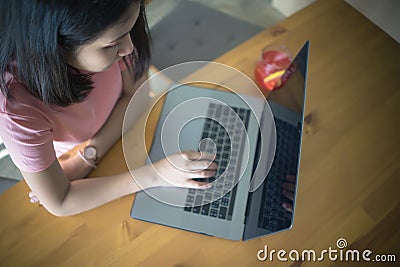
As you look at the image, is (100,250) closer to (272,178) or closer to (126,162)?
(126,162)

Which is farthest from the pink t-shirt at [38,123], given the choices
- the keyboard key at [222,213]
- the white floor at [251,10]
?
the white floor at [251,10]

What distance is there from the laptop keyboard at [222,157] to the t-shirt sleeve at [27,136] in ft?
0.97

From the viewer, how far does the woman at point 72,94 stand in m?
0.55

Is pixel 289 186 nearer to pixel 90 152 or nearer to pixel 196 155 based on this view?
pixel 196 155

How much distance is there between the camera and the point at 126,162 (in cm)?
87

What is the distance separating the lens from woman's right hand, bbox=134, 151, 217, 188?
0.81 metres

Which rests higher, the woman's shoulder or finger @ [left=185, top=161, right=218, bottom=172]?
the woman's shoulder

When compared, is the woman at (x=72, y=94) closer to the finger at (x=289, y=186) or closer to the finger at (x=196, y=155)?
the finger at (x=196, y=155)

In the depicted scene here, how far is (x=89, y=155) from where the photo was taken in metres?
0.84

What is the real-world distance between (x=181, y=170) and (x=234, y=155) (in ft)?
0.41

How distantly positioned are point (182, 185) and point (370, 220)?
412 millimetres

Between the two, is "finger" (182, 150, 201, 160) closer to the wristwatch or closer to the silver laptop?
the silver laptop

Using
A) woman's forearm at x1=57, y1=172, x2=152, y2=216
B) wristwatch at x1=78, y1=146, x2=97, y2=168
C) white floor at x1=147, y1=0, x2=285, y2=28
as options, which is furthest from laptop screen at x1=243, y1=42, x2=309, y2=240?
white floor at x1=147, y1=0, x2=285, y2=28

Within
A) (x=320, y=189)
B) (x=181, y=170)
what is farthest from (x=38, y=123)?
(x=320, y=189)
